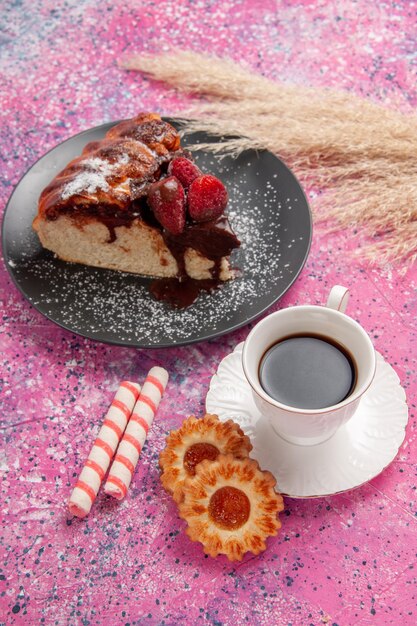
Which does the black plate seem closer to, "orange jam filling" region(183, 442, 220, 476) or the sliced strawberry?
the sliced strawberry

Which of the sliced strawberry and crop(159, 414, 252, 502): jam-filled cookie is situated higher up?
the sliced strawberry

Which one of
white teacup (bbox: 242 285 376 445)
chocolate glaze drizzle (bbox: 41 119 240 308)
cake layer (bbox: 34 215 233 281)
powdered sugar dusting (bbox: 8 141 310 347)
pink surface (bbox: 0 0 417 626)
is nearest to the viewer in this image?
white teacup (bbox: 242 285 376 445)

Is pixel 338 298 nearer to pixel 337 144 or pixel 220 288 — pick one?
pixel 220 288

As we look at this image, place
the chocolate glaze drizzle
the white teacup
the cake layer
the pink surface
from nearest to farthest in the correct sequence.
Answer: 1. the white teacup
2. the pink surface
3. the chocolate glaze drizzle
4. the cake layer

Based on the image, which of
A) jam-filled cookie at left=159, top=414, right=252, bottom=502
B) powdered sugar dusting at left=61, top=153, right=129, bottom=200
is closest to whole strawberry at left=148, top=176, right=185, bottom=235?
powdered sugar dusting at left=61, top=153, right=129, bottom=200

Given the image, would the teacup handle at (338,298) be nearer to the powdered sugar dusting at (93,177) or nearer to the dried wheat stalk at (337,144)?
the dried wheat stalk at (337,144)

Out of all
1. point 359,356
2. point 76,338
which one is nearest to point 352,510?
point 359,356
